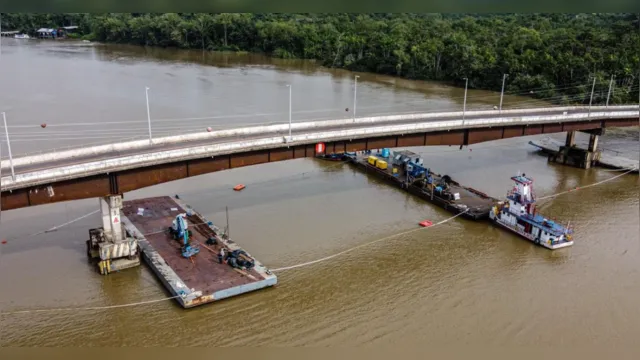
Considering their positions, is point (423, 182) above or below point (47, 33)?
below

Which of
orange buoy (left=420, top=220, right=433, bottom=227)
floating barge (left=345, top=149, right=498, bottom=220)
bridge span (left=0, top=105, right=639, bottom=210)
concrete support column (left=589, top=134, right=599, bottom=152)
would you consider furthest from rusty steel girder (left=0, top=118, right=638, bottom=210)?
concrete support column (left=589, top=134, right=599, bottom=152)

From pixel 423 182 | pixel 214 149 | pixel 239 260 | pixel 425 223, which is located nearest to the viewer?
pixel 239 260

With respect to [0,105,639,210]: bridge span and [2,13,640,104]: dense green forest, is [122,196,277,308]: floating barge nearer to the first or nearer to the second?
[0,105,639,210]: bridge span

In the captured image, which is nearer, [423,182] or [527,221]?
[527,221]

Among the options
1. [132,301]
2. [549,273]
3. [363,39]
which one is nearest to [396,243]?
[549,273]

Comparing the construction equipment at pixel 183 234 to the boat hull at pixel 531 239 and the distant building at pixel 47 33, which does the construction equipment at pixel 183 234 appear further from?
the distant building at pixel 47 33

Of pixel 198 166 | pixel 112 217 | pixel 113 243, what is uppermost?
pixel 198 166

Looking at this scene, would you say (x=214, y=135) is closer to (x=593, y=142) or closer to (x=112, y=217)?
(x=112, y=217)

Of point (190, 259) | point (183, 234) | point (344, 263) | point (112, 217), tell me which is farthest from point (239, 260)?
point (112, 217)
